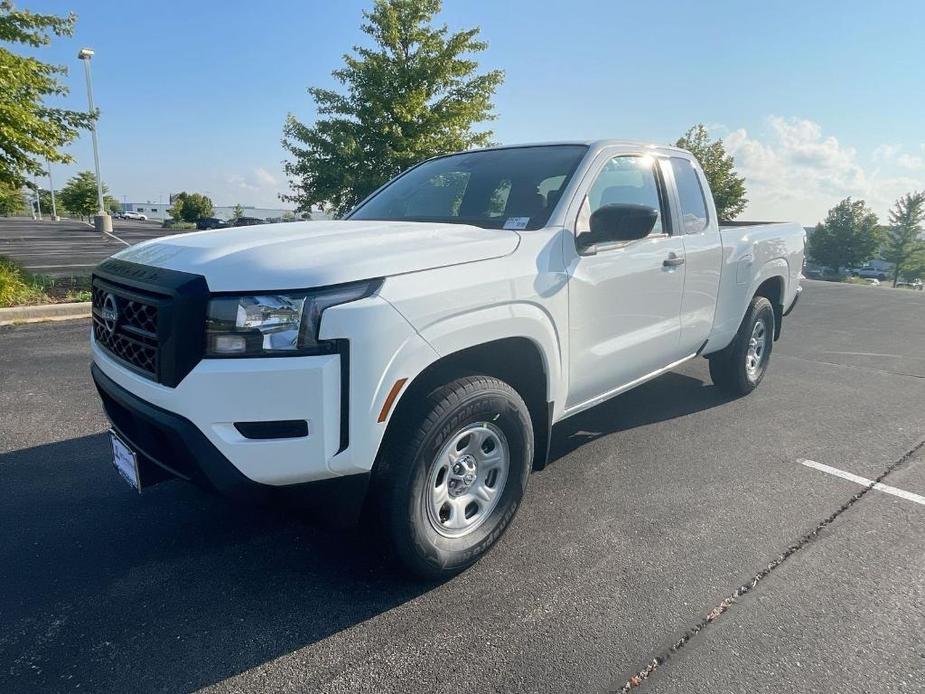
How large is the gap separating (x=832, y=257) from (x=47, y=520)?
7609 cm

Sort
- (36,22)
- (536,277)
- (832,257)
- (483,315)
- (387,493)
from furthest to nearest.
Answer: (832,257)
(36,22)
(536,277)
(483,315)
(387,493)

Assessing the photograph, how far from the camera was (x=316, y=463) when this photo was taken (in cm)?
197

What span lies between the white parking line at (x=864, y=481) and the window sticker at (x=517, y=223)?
8.47 feet

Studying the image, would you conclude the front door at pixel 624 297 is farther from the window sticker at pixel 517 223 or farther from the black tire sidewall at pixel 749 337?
the black tire sidewall at pixel 749 337

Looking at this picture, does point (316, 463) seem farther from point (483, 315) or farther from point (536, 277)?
point (536, 277)

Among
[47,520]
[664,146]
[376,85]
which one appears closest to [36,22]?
[376,85]

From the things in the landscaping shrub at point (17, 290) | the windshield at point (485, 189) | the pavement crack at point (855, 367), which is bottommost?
the pavement crack at point (855, 367)

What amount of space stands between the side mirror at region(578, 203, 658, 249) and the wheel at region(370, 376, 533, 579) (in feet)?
3.11

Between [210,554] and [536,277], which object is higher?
[536,277]

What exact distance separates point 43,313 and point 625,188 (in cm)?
820

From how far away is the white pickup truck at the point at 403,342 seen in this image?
194cm

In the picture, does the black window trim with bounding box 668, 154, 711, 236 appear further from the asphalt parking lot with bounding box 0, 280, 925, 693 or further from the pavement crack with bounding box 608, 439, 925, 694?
the pavement crack with bounding box 608, 439, 925, 694

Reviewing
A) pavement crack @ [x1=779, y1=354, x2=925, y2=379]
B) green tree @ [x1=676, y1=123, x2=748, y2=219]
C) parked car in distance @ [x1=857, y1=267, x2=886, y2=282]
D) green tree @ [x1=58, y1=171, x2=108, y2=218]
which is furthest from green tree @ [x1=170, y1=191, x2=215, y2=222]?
parked car in distance @ [x1=857, y1=267, x2=886, y2=282]

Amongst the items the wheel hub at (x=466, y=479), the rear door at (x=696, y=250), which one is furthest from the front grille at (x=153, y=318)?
the rear door at (x=696, y=250)
